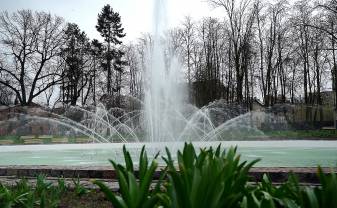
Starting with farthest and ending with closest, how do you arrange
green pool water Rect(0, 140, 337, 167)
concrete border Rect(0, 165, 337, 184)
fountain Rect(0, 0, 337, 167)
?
fountain Rect(0, 0, 337, 167), green pool water Rect(0, 140, 337, 167), concrete border Rect(0, 165, 337, 184)

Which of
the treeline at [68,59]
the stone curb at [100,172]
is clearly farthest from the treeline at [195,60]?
the stone curb at [100,172]

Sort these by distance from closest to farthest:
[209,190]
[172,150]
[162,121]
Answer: [209,190] → [172,150] → [162,121]

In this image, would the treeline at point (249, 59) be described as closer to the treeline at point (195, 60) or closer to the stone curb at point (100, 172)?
the treeline at point (195, 60)

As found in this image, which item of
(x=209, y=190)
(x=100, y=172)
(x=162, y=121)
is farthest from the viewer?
(x=162, y=121)

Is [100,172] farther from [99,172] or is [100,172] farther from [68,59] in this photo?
[68,59]

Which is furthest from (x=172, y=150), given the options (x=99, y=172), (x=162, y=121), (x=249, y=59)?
(x=249, y=59)

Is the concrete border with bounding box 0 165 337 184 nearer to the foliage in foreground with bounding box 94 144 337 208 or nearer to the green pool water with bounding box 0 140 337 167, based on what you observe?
the green pool water with bounding box 0 140 337 167

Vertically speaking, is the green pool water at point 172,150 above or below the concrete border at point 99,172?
below

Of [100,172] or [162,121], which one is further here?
[162,121]

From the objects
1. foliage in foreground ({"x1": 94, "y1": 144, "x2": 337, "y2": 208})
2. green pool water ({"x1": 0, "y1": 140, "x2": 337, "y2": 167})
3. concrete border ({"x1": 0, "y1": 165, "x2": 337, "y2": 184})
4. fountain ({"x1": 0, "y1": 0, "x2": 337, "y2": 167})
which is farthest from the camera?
fountain ({"x1": 0, "y1": 0, "x2": 337, "y2": 167})

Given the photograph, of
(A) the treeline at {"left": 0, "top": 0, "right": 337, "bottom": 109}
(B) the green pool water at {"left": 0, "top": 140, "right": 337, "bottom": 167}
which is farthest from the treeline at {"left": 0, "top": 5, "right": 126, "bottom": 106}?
(B) the green pool water at {"left": 0, "top": 140, "right": 337, "bottom": 167}

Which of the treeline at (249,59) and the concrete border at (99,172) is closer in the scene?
the concrete border at (99,172)

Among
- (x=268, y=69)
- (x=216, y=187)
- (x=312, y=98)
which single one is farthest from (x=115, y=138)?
(x=216, y=187)

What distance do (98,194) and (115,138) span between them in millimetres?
25851
